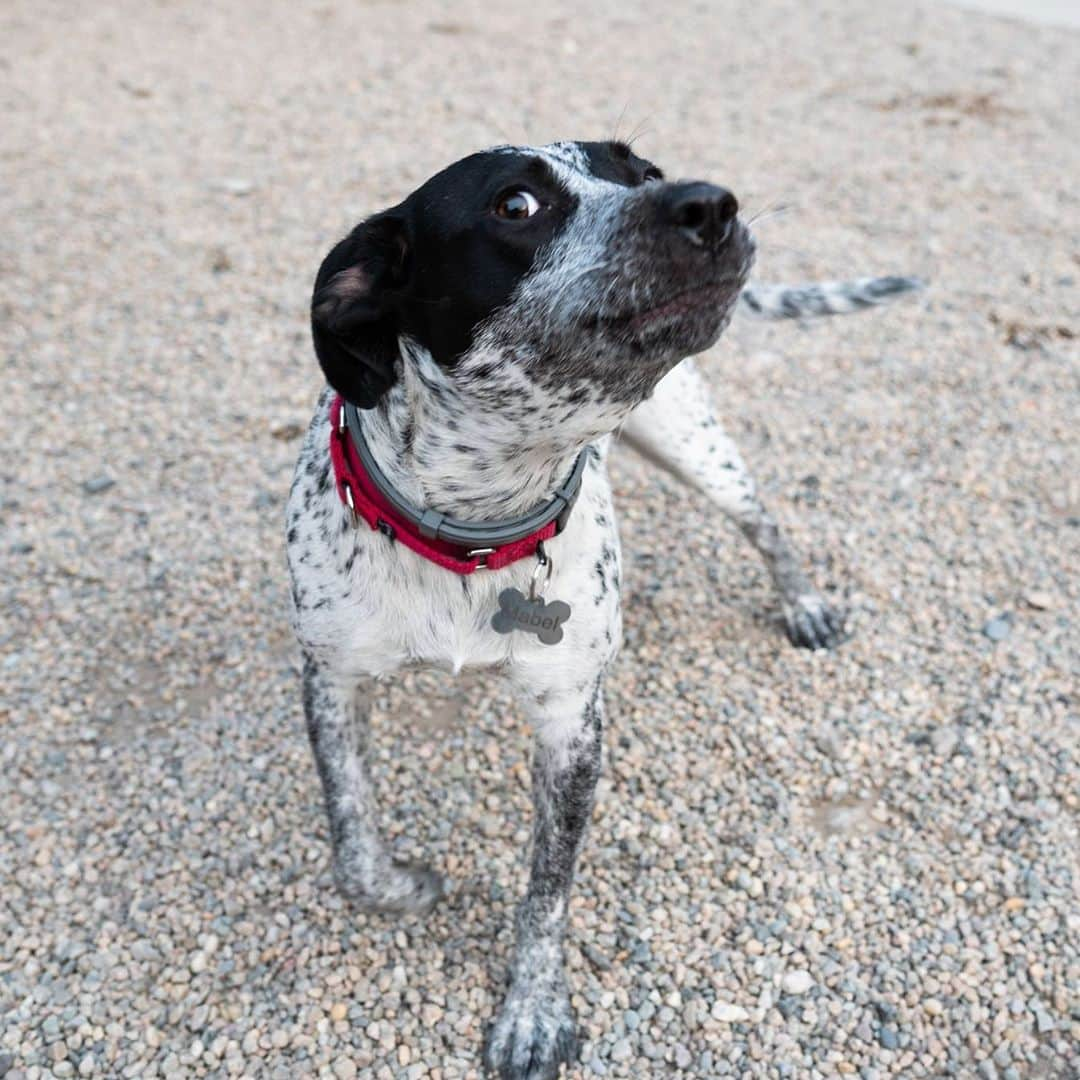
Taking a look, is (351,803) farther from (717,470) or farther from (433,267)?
(717,470)

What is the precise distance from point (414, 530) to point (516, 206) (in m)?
0.66

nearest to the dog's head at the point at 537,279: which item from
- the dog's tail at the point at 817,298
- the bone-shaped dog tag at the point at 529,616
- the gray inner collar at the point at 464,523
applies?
the gray inner collar at the point at 464,523

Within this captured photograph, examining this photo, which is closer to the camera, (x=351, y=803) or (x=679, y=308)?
(x=679, y=308)

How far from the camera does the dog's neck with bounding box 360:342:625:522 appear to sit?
6.66ft

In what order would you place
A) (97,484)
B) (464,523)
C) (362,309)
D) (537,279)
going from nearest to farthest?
(537,279) → (362,309) → (464,523) → (97,484)

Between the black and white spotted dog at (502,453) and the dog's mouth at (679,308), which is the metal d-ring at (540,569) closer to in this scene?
the black and white spotted dog at (502,453)

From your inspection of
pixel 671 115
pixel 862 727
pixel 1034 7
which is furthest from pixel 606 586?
pixel 1034 7

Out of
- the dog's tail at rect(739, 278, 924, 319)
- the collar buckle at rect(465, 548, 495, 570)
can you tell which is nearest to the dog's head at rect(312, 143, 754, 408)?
the collar buckle at rect(465, 548, 495, 570)

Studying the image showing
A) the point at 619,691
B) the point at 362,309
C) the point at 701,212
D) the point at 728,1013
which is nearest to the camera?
the point at 701,212

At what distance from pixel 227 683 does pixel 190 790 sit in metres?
0.42

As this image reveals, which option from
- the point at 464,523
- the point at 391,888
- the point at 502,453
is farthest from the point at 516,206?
the point at 391,888

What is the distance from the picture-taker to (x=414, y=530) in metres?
2.28

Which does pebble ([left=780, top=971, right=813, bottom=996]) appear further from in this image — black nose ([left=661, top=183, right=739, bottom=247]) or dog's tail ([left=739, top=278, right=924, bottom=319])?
dog's tail ([left=739, top=278, right=924, bottom=319])

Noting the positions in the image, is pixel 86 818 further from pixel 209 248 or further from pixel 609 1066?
pixel 209 248
